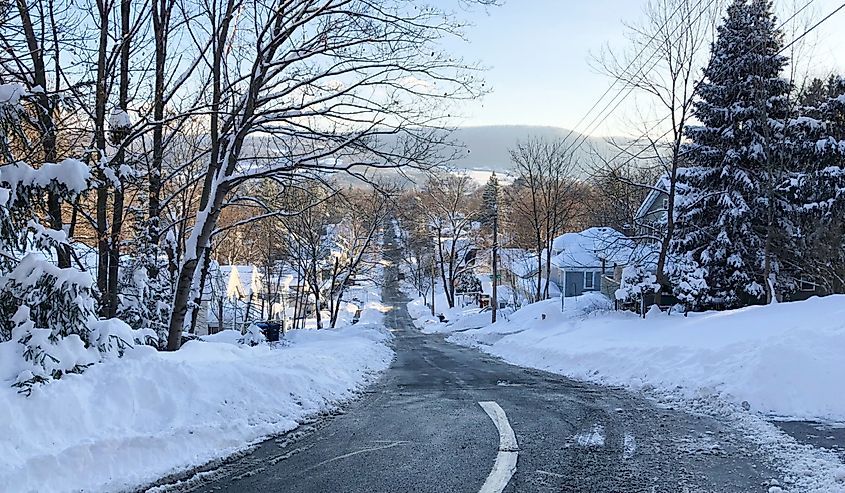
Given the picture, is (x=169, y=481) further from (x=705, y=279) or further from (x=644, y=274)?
(x=644, y=274)

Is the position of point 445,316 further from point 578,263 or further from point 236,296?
point 236,296

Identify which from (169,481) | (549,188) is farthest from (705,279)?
(549,188)

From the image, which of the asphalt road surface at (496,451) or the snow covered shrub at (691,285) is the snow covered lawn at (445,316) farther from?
the asphalt road surface at (496,451)

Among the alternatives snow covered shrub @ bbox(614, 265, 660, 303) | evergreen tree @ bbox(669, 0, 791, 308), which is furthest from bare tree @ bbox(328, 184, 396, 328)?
evergreen tree @ bbox(669, 0, 791, 308)

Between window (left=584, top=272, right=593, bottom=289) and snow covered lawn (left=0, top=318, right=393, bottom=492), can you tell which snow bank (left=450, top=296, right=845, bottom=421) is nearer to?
snow covered lawn (left=0, top=318, right=393, bottom=492)

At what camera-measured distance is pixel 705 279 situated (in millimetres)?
23125

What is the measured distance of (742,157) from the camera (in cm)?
2298

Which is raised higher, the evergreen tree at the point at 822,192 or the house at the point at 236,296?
the evergreen tree at the point at 822,192

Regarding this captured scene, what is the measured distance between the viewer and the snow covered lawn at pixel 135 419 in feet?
15.3

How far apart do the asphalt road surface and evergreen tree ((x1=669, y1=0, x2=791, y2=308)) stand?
15.5 meters

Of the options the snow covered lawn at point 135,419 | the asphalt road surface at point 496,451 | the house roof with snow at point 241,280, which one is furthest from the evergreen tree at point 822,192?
the house roof with snow at point 241,280

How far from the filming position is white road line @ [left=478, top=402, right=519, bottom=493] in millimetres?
4793

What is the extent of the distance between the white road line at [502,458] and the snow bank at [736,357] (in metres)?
3.19

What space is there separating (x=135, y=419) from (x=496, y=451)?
3115mm
